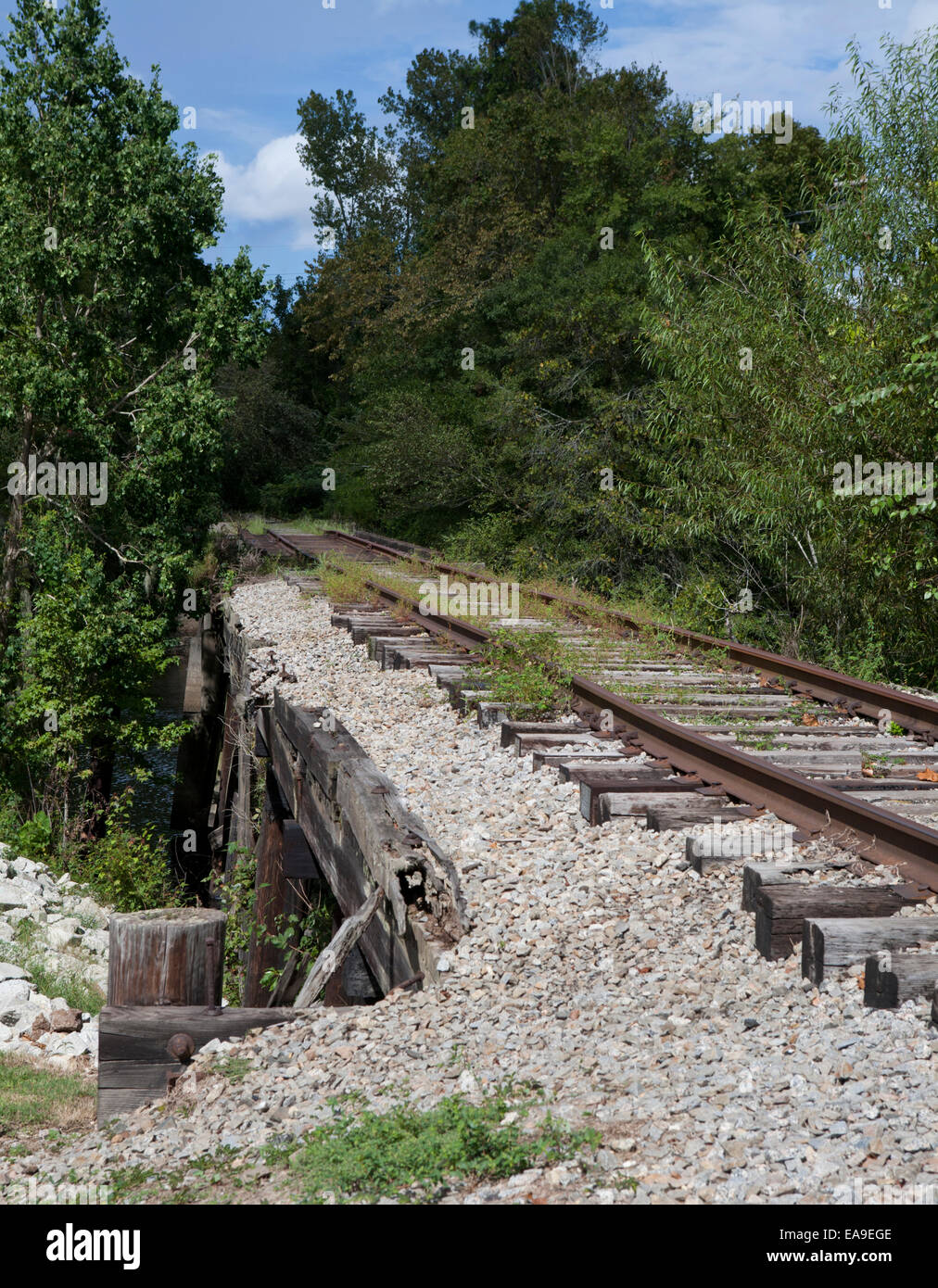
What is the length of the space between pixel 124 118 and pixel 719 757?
1500cm

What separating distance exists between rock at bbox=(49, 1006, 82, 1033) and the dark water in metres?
9.67

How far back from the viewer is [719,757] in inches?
210

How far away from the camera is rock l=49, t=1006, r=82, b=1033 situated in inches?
248

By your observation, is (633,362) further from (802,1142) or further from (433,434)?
(802,1142)

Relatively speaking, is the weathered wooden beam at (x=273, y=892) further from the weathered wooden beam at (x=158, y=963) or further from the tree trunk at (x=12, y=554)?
the tree trunk at (x=12, y=554)

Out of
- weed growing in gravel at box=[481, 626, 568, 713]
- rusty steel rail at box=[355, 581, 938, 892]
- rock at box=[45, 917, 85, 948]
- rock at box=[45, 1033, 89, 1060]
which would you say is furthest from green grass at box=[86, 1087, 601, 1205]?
rock at box=[45, 917, 85, 948]

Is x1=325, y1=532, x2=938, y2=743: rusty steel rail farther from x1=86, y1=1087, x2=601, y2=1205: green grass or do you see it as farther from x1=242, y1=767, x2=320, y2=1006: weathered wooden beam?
x1=86, y1=1087, x2=601, y2=1205: green grass

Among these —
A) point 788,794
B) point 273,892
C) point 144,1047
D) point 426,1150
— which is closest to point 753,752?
point 788,794

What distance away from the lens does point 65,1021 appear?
6.32 metres

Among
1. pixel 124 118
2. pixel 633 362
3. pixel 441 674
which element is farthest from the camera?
pixel 633 362

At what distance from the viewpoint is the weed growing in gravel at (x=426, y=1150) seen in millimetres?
2502

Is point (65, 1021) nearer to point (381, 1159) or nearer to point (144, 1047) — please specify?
point (144, 1047)

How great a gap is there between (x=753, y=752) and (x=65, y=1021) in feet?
14.2
